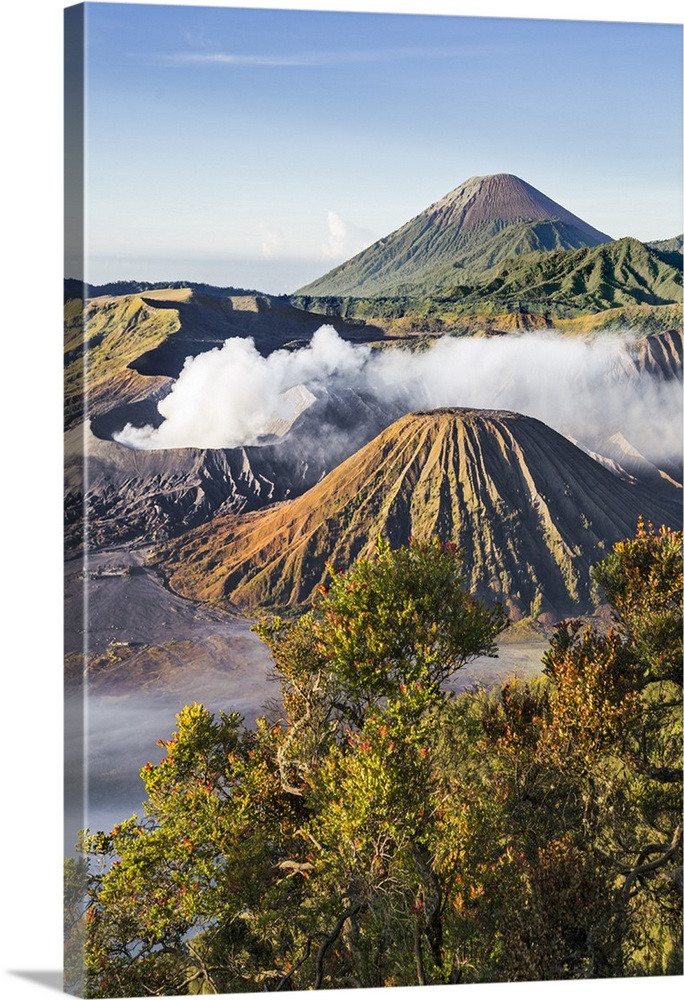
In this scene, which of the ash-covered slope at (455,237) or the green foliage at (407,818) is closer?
the green foliage at (407,818)

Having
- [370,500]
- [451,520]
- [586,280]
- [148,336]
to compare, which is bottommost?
[451,520]

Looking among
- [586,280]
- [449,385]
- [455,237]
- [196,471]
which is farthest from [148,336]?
[586,280]

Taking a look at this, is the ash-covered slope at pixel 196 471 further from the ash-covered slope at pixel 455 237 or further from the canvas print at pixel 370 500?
the ash-covered slope at pixel 455 237

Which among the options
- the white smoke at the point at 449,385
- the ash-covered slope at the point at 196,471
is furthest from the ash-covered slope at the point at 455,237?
the ash-covered slope at the point at 196,471

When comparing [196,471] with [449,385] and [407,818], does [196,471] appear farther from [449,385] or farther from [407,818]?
[407,818]

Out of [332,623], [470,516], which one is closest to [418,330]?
[470,516]
